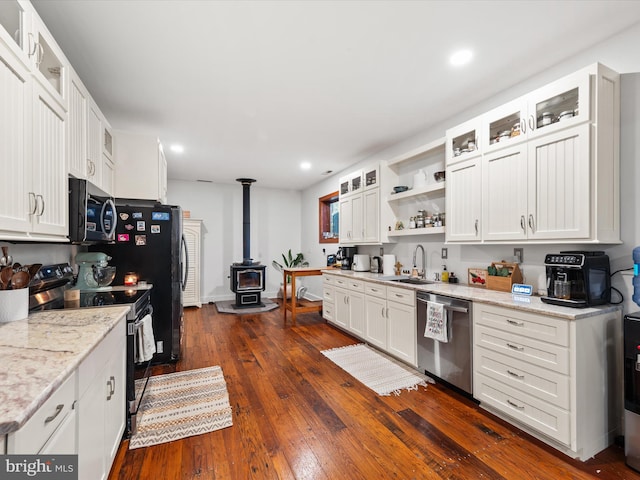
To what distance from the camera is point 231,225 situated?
6.98 metres

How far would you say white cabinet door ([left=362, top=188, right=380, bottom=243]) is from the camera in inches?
165

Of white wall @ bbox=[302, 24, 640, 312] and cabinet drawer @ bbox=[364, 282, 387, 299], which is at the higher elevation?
white wall @ bbox=[302, 24, 640, 312]

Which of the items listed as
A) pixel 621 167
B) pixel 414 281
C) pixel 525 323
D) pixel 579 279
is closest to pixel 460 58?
pixel 621 167

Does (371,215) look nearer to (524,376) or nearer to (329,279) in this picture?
(329,279)

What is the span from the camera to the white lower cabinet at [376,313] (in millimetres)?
3125

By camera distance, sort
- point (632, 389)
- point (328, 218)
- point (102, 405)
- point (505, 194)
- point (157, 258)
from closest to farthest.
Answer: point (102, 405) → point (632, 389) → point (505, 194) → point (157, 258) → point (328, 218)

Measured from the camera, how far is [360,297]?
3.95 meters

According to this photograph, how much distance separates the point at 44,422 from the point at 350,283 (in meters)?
3.53

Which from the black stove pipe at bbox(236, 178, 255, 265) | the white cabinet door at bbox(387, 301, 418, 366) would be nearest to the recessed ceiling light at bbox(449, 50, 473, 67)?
the white cabinet door at bbox(387, 301, 418, 366)

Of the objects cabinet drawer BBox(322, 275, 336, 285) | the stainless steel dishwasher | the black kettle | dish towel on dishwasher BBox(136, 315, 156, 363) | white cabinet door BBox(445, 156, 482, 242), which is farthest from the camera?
cabinet drawer BBox(322, 275, 336, 285)

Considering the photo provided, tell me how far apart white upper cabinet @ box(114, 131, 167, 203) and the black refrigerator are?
0.19 m

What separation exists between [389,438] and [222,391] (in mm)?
1487

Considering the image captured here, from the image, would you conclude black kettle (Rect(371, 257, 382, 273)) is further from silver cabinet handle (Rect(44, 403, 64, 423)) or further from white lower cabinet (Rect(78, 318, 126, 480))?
silver cabinet handle (Rect(44, 403, 64, 423))

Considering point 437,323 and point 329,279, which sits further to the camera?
point 329,279
